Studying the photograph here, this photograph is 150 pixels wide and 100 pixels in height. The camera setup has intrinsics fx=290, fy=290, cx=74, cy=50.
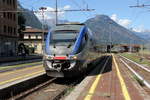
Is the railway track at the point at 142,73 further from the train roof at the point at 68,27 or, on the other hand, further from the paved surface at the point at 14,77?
the paved surface at the point at 14,77

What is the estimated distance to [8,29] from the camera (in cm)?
6062

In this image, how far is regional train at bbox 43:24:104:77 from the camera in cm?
1505

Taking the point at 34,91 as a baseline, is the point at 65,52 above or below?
above

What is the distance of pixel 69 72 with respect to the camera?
592 inches

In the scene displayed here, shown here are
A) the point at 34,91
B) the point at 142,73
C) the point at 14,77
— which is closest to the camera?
the point at 34,91

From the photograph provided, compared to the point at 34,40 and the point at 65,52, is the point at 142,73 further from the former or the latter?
the point at 34,40

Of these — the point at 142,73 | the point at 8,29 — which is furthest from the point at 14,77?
the point at 8,29

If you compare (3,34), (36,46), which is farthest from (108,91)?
(36,46)

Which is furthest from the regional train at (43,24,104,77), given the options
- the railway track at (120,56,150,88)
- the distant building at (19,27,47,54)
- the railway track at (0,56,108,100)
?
the distant building at (19,27,47,54)

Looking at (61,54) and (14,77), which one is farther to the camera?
(14,77)

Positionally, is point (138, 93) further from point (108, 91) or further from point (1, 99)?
point (1, 99)

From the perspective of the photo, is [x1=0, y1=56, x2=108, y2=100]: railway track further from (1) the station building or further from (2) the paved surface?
(1) the station building

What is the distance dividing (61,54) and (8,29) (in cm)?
4749

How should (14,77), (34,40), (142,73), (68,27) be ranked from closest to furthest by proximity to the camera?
(14,77) < (68,27) < (142,73) < (34,40)
